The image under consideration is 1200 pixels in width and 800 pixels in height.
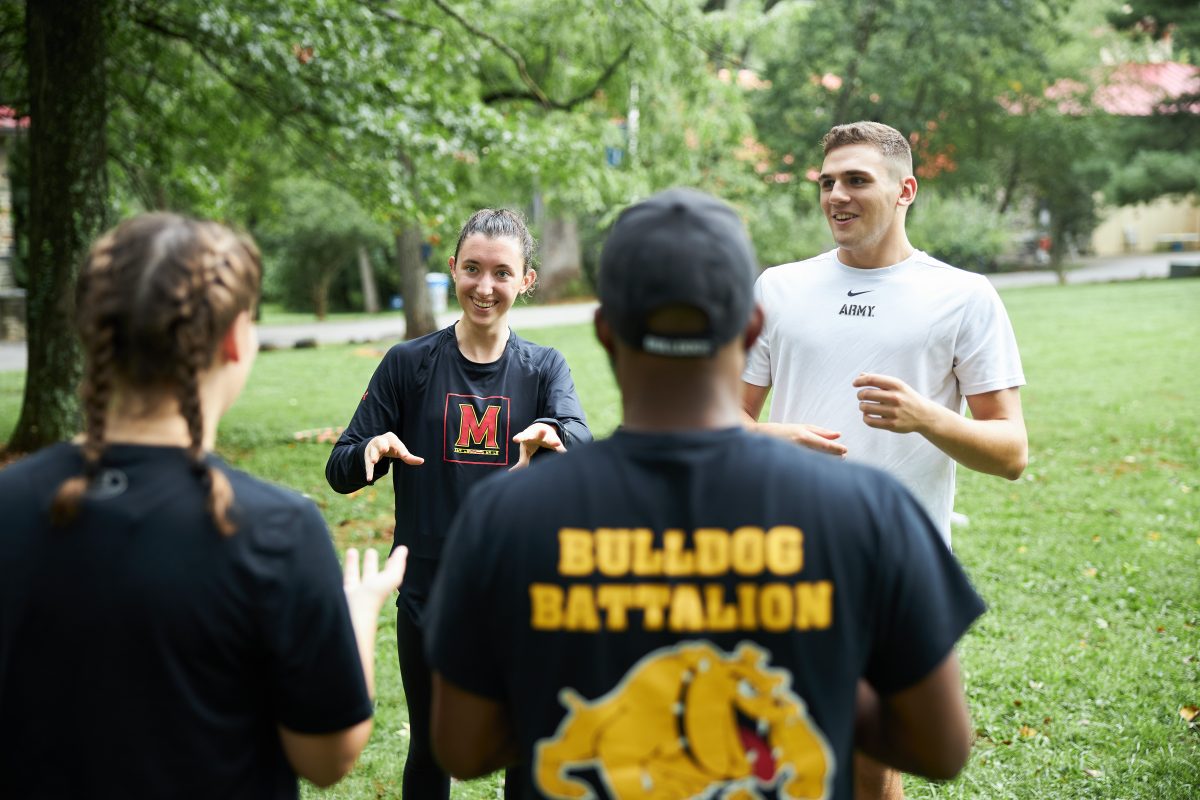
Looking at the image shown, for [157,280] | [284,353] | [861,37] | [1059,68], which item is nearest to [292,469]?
[157,280]

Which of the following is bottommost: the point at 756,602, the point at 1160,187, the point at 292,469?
the point at 292,469

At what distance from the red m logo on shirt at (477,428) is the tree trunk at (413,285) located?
17887 mm

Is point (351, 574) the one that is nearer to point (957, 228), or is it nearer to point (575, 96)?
point (575, 96)

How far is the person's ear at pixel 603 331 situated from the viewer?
1.68 m

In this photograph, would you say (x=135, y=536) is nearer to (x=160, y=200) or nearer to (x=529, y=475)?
(x=529, y=475)

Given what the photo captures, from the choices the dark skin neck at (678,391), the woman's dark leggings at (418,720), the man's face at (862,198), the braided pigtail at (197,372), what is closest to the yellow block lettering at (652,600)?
the dark skin neck at (678,391)

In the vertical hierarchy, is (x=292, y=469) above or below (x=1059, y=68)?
below

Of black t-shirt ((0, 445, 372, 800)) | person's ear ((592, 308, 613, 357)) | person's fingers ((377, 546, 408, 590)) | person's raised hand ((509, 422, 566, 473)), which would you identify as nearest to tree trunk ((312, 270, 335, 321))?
person's raised hand ((509, 422, 566, 473))

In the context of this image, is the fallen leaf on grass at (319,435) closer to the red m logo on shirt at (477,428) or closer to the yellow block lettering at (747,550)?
the red m logo on shirt at (477,428)

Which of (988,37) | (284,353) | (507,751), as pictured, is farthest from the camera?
(988,37)

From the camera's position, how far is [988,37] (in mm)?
28484

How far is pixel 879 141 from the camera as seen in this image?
3.39 meters

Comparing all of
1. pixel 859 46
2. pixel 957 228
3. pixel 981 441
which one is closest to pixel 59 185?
pixel 981 441

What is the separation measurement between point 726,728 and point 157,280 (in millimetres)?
1129
